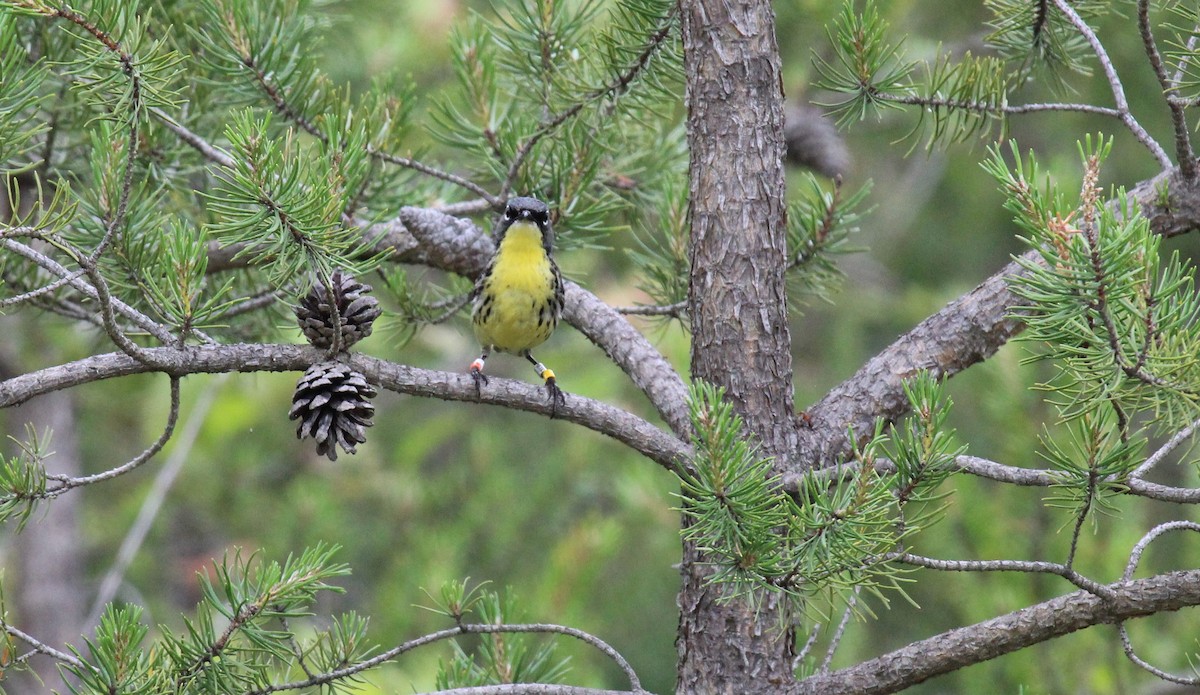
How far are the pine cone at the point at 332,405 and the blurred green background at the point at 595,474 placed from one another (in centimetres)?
228

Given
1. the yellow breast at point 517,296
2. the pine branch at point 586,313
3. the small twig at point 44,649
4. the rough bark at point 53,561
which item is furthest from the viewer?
the rough bark at point 53,561

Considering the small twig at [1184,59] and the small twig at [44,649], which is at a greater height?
the small twig at [1184,59]

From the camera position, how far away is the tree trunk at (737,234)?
2219 mm

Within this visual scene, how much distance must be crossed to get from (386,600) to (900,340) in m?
3.61

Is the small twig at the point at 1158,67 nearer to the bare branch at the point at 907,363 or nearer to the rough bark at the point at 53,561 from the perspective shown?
the bare branch at the point at 907,363

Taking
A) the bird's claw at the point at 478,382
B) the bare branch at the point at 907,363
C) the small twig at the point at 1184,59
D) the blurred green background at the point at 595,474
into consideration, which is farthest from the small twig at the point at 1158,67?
the blurred green background at the point at 595,474

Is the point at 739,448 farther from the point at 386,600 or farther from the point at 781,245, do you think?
the point at 386,600

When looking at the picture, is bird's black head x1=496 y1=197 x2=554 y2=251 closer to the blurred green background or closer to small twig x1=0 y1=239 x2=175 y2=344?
small twig x1=0 y1=239 x2=175 y2=344

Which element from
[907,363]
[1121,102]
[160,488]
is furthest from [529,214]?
[160,488]

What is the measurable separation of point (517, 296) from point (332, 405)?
1.49 m

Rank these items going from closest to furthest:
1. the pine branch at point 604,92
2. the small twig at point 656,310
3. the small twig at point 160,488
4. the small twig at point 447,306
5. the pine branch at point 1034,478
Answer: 1. the pine branch at point 1034,478
2. the pine branch at point 604,92
3. the small twig at point 656,310
4. the small twig at point 447,306
5. the small twig at point 160,488

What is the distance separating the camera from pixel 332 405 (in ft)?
6.90

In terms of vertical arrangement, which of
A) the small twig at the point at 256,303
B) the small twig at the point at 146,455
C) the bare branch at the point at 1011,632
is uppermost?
the small twig at the point at 256,303

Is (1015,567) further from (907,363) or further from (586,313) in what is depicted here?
(586,313)
